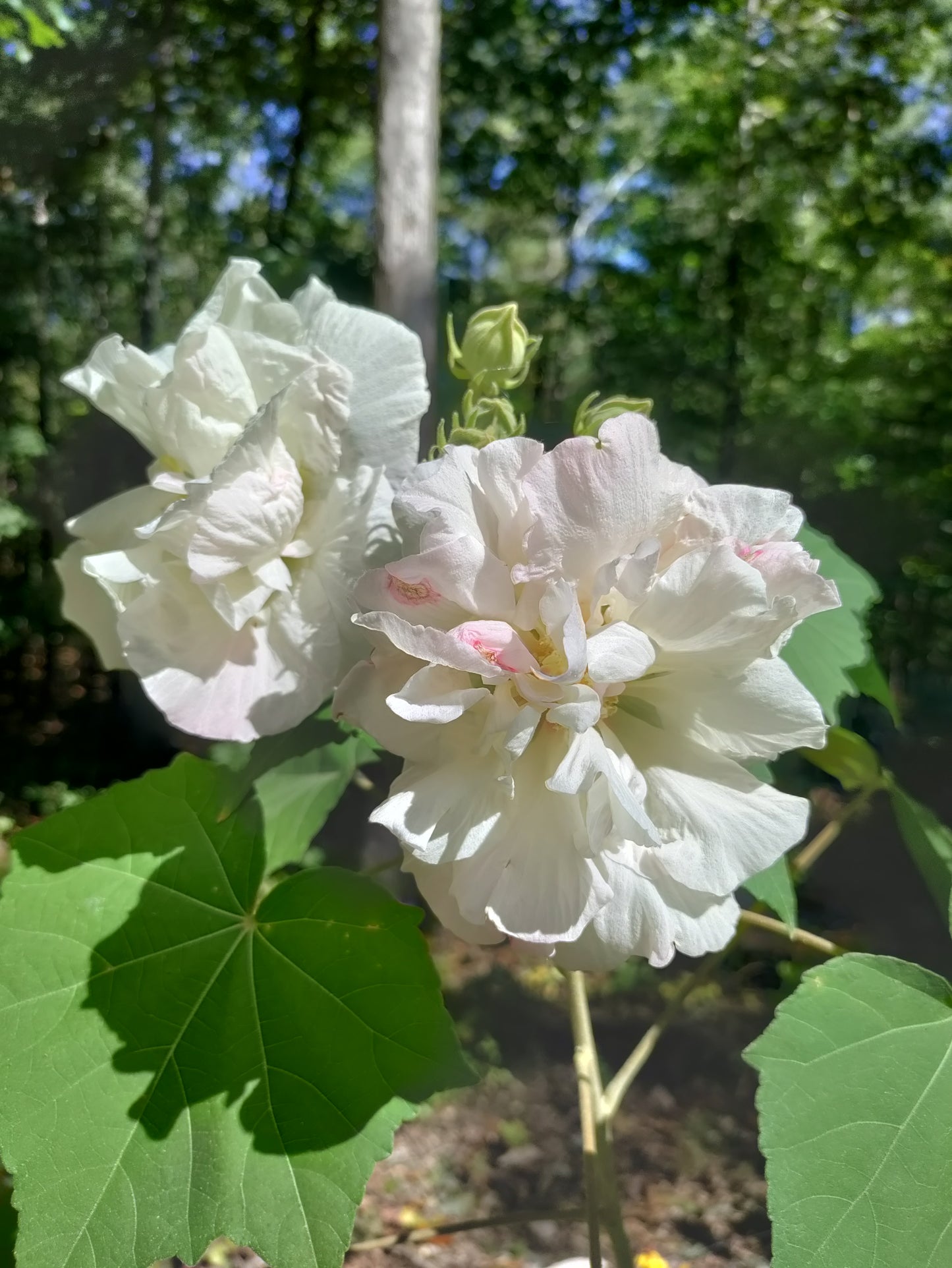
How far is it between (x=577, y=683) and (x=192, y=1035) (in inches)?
14.3

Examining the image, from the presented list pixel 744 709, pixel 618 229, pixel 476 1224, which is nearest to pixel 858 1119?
pixel 744 709

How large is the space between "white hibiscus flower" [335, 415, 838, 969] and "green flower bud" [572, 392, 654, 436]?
89 millimetres

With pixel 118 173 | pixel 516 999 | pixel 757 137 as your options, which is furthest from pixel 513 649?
pixel 757 137

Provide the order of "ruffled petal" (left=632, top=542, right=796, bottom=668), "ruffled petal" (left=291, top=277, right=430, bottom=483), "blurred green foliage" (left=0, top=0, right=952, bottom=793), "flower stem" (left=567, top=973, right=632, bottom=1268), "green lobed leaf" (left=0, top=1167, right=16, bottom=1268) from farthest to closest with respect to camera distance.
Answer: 1. "blurred green foliage" (left=0, top=0, right=952, bottom=793)
2. "green lobed leaf" (left=0, top=1167, right=16, bottom=1268)
3. "flower stem" (left=567, top=973, right=632, bottom=1268)
4. "ruffled petal" (left=291, top=277, right=430, bottom=483)
5. "ruffled petal" (left=632, top=542, right=796, bottom=668)

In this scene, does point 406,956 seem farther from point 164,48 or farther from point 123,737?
point 164,48

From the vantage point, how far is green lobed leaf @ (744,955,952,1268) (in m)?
0.42

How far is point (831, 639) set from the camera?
2.13ft

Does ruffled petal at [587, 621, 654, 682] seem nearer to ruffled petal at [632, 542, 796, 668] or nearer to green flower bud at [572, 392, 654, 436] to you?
ruffled petal at [632, 542, 796, 668]

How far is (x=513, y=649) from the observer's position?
36cm

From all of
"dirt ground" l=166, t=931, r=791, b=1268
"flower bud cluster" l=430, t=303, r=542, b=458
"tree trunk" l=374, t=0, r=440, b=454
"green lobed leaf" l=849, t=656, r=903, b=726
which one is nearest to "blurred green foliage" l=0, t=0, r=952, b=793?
"tree trunk" l=374, t=0, r=440, b=454

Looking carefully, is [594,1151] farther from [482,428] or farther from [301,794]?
[482,428]

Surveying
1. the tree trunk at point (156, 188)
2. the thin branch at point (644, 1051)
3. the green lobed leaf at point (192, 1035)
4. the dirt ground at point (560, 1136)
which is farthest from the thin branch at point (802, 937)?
the tree trunk at point (156, 188)

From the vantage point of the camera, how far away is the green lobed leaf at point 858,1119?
0.42 metres

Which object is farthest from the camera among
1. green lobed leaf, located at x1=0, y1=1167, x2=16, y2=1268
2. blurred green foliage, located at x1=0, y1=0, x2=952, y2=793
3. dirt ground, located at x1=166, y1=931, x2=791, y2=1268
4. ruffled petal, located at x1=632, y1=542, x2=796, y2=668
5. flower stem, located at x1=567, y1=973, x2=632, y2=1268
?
blurred green foliage, located at x1=0, y1=0, x2=952, y2=793
